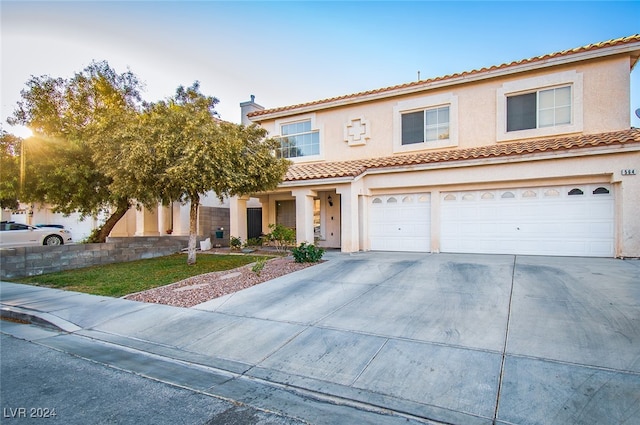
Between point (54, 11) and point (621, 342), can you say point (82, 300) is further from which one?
point (621, 342)

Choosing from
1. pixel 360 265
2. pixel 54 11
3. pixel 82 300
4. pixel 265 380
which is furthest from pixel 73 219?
pixel 265 380

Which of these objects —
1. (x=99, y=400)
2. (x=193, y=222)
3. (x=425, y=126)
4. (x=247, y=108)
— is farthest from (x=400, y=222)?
(x=247, y=108)

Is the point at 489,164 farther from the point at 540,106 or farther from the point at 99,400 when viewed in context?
the point at 99,400

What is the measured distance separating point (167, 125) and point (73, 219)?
59.1 feet

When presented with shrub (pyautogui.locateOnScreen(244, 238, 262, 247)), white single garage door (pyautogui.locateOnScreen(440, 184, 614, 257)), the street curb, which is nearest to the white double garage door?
white single garage door (pyautogui.locateOnScreen(440, 184, 614, 257))

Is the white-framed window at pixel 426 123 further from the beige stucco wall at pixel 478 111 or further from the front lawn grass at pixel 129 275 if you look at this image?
the front lawn grass at pixel 129 275

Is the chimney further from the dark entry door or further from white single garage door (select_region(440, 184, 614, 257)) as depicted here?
white single garage door (select_region(440, 184, 614, 257))

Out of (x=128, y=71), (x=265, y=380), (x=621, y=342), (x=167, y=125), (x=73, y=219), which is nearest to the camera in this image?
(x=265, y=380)

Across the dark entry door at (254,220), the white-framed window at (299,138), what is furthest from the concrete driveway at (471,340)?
the dark entry door at (254,220)

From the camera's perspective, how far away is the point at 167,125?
29.6 ft

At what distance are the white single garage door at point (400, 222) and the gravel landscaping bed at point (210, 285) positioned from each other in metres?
3.94

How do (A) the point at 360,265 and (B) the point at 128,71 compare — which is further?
(B) the point at 128,71

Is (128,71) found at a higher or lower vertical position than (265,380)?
higher

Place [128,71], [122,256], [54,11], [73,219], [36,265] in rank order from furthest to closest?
[73,219] < [128,71] < [122,256] < [36,265] < [54,11]
